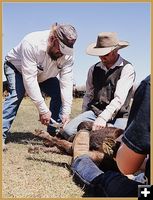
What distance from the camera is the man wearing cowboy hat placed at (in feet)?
18.0

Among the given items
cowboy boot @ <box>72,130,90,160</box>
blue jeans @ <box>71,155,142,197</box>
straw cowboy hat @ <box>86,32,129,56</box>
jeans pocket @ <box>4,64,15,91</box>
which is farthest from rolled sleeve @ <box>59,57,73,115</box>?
blue jeans @ <box>71,155,142,197</box>

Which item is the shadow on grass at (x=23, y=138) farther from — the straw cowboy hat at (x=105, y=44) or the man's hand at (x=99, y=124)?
the straw cowboy hat at (x=105, y=44)

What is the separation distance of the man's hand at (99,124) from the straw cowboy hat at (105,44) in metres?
0.78

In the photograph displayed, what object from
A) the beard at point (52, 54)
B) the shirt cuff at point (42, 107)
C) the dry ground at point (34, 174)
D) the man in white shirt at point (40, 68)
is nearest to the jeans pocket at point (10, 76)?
the man in white shirt at point (40, 68)

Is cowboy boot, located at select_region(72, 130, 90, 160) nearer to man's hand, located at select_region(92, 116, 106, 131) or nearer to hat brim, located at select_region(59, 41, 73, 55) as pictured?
man's hand, located at select_region(92, 116, 106, 131)

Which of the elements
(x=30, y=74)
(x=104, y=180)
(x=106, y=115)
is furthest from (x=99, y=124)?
(x=104, y=180)

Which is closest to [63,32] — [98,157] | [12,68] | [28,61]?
[28,61]

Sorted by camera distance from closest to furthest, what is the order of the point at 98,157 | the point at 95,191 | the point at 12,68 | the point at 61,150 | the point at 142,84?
the point at 142,84, the point at 95,191, the point at 98,157, the point at 61,150, the point at 12,68

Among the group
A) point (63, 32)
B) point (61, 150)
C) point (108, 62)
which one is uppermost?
point (63, 32)

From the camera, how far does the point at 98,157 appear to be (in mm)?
4418

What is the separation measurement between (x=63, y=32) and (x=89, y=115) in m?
1.17

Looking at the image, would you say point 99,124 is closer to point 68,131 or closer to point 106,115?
point 106,115

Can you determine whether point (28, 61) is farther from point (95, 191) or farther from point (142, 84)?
point (142, 84)

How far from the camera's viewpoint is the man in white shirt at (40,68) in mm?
5286
